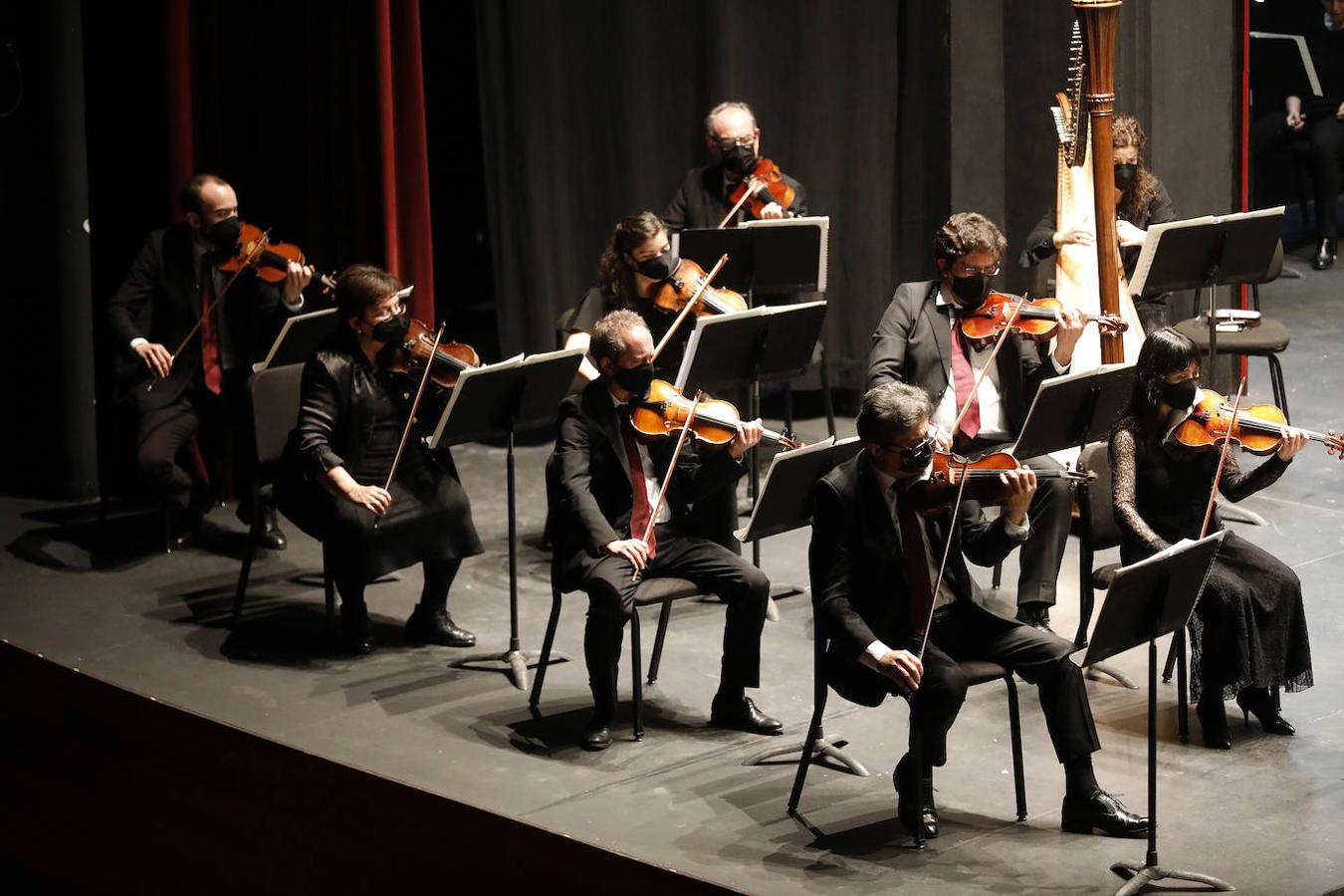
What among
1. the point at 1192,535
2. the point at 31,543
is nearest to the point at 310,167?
the point at 31,543

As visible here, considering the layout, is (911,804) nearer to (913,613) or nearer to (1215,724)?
(913,613)

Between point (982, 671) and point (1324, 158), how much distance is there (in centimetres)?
648

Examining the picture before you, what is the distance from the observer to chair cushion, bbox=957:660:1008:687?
4.61 m

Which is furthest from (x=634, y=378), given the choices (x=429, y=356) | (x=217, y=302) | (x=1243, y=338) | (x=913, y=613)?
(x=1243, y=338)

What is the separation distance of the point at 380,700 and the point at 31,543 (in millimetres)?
2267

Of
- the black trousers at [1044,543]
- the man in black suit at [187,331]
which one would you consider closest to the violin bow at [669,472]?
the black trousers at [1044,543]

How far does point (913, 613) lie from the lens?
4695 mm

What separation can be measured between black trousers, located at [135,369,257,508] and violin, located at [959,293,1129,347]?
2566 millimetres

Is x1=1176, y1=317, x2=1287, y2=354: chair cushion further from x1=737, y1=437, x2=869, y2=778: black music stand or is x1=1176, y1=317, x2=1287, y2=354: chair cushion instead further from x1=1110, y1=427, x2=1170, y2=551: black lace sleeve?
x1=737, y1=437, x2=869, y2=778: black music stand

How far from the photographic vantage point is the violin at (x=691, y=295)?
6352mm

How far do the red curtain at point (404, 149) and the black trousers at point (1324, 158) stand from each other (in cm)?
503

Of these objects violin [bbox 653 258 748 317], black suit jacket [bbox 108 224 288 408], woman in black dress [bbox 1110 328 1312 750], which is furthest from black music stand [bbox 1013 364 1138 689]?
black suit jacket [bbox 108 224 288 408]

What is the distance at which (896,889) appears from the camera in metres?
4.36

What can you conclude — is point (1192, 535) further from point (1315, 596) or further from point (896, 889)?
point (896, 889)
